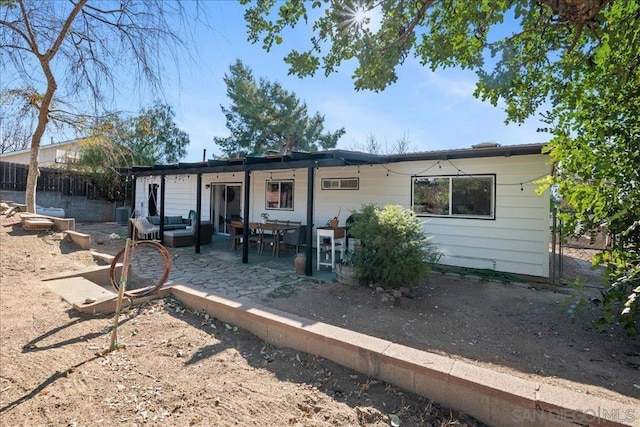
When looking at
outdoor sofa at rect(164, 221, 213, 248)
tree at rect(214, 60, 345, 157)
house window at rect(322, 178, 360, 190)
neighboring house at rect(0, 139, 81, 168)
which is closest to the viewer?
house window at rect(322, 178, 360, 190)

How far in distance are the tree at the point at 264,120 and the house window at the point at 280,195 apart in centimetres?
620

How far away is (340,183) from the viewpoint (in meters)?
9.05

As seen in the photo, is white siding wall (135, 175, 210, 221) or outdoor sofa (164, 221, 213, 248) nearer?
outdoor sofa (164, 221, 213, 248)

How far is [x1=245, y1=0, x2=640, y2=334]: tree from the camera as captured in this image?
2877 millimetres

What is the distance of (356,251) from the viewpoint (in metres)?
5.35

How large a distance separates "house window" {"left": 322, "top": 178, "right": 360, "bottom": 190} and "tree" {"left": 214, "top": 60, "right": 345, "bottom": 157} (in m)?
7.92

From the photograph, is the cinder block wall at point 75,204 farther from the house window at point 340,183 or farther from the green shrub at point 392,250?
the green shrub at point 392,250

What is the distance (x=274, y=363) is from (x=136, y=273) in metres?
4.24

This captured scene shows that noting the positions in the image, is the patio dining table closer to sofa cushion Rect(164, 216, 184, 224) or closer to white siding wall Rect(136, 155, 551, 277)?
white siding wall Rect(136, 155, 551, 277)

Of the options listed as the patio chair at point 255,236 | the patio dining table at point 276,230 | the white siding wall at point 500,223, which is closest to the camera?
the white siding wall at point 500,223

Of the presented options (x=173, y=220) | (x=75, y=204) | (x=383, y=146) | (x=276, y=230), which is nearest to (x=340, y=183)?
(x=276, y=230)

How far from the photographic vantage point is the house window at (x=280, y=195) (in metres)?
10.2

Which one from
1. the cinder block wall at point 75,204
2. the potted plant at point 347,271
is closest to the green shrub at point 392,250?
the potted plant at point 347,271

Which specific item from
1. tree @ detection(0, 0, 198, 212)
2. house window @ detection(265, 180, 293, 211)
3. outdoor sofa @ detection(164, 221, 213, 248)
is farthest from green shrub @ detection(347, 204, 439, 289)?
outdoor sofa @ detection(164, 221, 213, 248)
